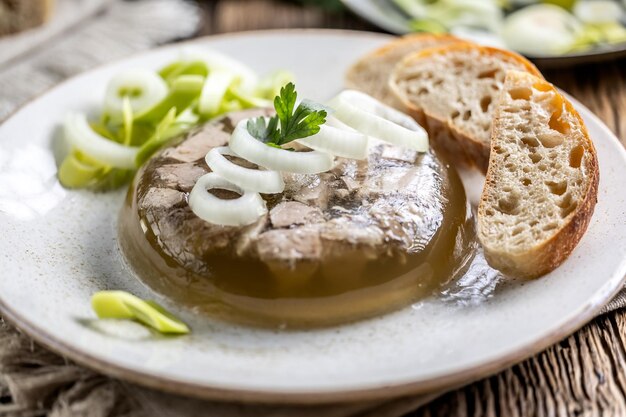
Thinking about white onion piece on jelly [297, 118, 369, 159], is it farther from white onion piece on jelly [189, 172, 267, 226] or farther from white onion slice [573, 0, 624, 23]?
white onion slice [573, 0, 624, 23]

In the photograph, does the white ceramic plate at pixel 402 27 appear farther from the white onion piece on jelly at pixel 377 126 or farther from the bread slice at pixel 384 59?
the white onion piece on jelly at pixel 377 126

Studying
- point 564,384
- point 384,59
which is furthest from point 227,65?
point 564,384

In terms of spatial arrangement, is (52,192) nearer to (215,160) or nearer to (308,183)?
(215,160)

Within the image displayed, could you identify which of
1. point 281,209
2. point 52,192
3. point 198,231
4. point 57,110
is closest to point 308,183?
point 281,209

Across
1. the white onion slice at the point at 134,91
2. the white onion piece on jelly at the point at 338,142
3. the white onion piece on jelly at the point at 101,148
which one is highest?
the white onion piece on jelly at the point at 338,142

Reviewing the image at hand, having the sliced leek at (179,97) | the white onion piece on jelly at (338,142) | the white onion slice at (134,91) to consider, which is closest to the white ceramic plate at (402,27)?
the sliced leek at (179,97)

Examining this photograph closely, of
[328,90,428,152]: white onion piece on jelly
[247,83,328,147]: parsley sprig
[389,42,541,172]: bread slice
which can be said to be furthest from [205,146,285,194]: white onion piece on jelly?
[389,42,541,172]: bread slice

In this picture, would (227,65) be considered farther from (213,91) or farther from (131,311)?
(131,311)
